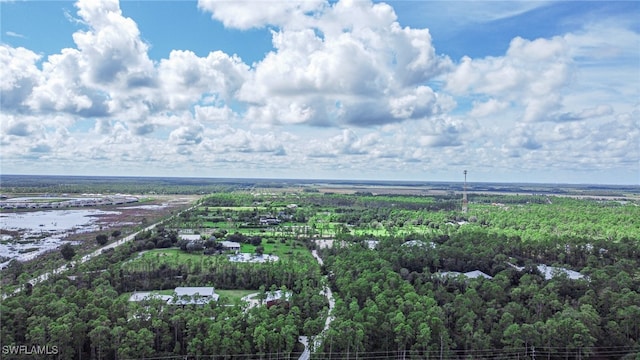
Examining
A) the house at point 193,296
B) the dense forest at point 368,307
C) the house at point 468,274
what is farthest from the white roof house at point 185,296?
the house at point 468,274

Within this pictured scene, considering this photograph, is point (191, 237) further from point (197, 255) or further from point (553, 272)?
point (553, 272)

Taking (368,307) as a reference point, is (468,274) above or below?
below

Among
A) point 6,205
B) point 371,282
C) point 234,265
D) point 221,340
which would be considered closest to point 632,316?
point 371,282

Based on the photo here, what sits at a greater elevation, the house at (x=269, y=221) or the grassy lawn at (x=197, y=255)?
the house at (x=269, y=221)

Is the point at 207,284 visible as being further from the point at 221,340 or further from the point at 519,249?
the point at 519,249

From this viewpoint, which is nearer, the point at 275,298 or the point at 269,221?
the point at 275,298

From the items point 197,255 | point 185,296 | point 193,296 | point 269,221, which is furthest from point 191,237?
point 185,296

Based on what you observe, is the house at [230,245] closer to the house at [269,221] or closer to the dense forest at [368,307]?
the dense forest at [368,307]

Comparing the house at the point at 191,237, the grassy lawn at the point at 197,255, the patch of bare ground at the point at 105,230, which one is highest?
the patch of bare ground at the point at 105,230

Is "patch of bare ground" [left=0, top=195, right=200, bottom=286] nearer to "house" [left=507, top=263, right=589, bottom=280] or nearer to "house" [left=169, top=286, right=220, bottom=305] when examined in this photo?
"house" [left=169, top=286, right=220, bottom=305]

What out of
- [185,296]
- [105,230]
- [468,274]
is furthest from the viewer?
[105,230]
